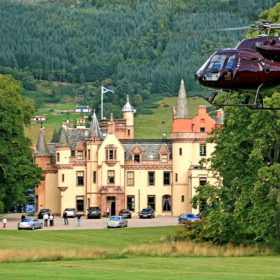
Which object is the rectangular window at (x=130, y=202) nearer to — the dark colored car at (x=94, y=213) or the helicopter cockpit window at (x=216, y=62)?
the dark colored car at (x=94, y=213)

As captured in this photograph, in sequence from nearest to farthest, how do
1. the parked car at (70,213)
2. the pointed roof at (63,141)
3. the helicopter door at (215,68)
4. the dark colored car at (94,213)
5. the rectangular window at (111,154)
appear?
the helicopter door at (215,68) < the dark colored car at (94,213) < the parked car at (70,213) < the rectangular window at (111,154) < the pointed roof at (63,141)

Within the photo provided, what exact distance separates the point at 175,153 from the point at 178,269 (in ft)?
250

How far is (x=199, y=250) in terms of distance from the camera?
63188 millimetres

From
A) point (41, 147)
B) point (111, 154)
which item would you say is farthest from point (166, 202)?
point (41, 147)

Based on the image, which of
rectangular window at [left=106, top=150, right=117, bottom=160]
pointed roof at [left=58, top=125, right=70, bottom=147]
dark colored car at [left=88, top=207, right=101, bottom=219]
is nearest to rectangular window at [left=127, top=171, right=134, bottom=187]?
rectangular window at [left=106, top=150, right=117, bottom=160]

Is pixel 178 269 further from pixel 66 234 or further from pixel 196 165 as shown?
pixel 196 165

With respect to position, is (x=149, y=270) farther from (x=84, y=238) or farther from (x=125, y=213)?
(x=125, y=213)

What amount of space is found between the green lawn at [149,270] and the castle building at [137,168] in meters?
67.2

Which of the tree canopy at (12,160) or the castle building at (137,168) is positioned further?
the castle building at (137,168)

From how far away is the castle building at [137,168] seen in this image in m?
120

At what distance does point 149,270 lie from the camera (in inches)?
1735

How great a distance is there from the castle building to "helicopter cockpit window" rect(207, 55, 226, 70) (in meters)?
80.8

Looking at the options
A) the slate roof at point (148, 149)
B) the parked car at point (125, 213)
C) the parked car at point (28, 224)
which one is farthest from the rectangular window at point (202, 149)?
the parked car at point (28, 224)

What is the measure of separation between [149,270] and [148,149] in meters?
78.7
